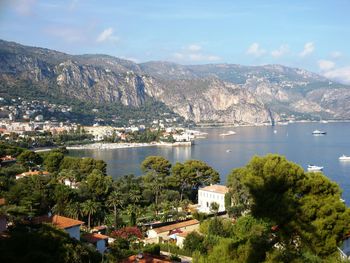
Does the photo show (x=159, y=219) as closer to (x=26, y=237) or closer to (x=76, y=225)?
(x=76, y=225)

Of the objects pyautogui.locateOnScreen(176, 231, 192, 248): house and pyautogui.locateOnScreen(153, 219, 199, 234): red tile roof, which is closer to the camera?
pyautogui.locateOnScreen(176, 231, 192, 248): house

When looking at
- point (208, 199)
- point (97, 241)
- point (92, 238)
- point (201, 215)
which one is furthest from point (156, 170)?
point (97, 241)

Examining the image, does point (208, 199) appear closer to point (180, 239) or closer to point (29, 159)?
point (180, 239)

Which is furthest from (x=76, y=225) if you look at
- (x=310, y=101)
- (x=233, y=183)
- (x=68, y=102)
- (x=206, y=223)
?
(x=310, y=101)

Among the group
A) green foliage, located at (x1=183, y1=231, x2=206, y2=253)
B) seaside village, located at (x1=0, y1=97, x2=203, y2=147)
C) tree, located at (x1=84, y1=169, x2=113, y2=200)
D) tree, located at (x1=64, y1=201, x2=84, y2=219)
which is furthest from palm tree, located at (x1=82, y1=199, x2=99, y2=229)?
seaside village, located at (x1=0, y1=97, x2=203, y2=147)

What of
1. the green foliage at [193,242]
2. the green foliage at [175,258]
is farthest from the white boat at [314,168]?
the green foliage at [175,258]

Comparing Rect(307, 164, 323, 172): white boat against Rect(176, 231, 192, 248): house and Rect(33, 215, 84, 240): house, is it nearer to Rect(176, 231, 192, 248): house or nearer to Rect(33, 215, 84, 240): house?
Rect(176, 231, 192, 248): house

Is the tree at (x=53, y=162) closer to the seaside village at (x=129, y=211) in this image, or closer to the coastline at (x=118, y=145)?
the seaside village at (x=129, y=211)
